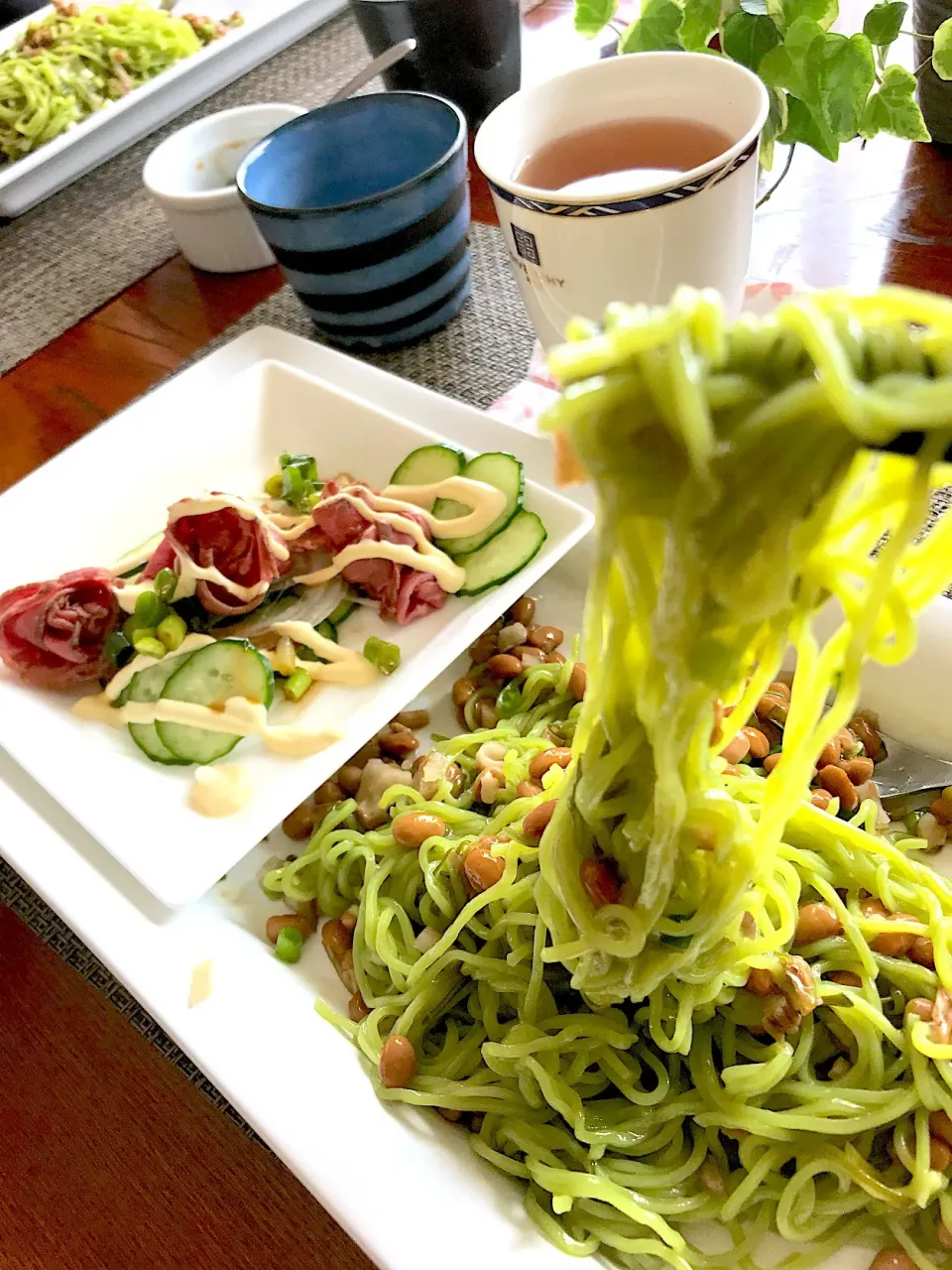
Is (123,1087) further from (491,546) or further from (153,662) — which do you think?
(491,546)

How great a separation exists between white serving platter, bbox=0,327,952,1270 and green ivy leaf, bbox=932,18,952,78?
0.67m

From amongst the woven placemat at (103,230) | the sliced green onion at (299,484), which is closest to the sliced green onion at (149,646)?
the sliced green onion at (299,484)

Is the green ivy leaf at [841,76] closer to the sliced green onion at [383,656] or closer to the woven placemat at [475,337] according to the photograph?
the woven placemat at [475,337]

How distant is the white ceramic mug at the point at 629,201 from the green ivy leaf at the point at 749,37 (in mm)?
107

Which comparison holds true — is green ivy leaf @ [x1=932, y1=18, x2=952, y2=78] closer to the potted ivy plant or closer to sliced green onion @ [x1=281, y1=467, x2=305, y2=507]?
the potted ivy plant

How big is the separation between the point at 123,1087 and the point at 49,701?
0.41 m

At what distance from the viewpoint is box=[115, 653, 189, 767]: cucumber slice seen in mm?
1007

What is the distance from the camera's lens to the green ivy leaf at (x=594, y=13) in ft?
4.12

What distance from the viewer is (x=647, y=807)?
0.62 meters

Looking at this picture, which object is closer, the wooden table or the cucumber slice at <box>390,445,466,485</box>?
the wooden table

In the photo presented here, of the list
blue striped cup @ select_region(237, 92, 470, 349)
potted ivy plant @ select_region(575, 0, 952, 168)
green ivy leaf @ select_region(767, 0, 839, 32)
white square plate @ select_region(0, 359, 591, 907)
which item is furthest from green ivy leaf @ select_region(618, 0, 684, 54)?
white square plate @ select_region(0, 359, 591, 907)

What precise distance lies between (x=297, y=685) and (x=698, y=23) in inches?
36.3

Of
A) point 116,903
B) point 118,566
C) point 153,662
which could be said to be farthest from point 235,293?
point 116,903

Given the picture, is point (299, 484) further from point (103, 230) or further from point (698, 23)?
point (103, 230)
